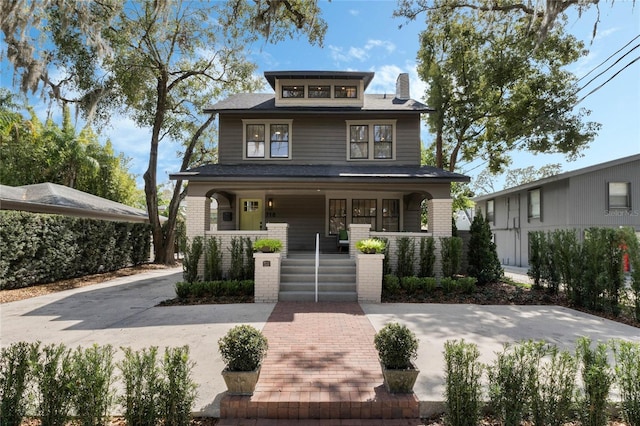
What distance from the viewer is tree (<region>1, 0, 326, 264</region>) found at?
9.73m

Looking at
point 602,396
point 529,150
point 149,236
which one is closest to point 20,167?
point 149,236

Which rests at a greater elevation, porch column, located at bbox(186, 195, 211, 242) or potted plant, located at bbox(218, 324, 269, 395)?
porch column, located at bbox(186, 195, 211, 242)

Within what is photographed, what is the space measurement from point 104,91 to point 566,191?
22.0 m

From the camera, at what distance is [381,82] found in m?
14.1

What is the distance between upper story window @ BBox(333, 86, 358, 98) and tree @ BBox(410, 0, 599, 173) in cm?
372

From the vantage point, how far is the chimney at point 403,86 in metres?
12.8

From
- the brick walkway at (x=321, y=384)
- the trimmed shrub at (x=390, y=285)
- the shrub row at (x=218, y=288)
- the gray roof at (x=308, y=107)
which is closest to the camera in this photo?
the brick walkway at (x=321, y=384)

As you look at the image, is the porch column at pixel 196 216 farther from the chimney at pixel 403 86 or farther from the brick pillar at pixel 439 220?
the chimney at pixel 403 86

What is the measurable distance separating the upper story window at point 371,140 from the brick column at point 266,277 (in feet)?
18.8

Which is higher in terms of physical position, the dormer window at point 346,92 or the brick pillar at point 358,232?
the dormer window at point 346,92

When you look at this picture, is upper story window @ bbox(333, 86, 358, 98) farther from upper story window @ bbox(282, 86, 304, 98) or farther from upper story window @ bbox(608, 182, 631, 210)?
upper story window @ bbox(608, 182, 631, 210)

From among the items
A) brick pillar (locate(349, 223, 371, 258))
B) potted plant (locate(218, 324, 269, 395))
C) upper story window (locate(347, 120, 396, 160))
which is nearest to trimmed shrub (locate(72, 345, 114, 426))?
potted plant (locate(218, 324, 269, 395))

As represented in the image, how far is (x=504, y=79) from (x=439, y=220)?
8640 millimetres

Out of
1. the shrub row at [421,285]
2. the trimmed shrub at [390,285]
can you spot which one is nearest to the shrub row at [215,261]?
the trimmed shrub at [390,285]
